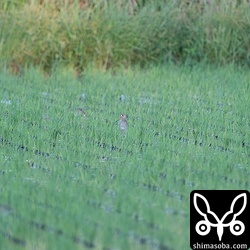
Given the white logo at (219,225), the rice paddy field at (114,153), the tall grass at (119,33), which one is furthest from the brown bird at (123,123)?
the tall grass at (119,33)

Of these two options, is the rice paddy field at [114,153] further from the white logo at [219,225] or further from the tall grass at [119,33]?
the tall grass at [119,33]

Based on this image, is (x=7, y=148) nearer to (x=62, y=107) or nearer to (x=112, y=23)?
(x=62, y=107)

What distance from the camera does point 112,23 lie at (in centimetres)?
885

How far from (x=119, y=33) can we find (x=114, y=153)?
359 cm

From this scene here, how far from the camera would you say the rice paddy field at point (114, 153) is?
4.03m

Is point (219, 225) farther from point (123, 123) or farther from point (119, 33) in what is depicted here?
point (119, 33)

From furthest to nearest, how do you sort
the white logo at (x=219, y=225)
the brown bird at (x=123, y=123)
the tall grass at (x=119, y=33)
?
the tall grass at (x=119, y=33) < the brown bird at (x=123, y=123) < the white logo at (x=219, y=225)

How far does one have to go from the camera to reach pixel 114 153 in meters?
5.39

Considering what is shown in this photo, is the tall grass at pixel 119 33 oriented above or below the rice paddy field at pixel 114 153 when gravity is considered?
above

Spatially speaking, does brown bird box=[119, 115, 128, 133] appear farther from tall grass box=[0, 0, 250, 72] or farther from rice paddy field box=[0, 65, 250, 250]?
tall grass box=[0, 0, 250, 72]

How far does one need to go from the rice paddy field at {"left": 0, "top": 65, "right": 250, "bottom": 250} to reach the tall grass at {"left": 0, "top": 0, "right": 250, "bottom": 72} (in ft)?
1.21

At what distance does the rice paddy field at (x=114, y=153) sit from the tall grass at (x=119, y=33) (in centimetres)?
37

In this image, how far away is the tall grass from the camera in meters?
8.64

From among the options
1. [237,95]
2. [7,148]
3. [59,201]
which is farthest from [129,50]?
[59,201]
